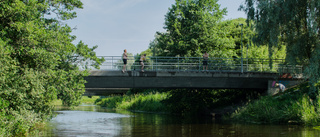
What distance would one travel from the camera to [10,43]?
50.1 ft

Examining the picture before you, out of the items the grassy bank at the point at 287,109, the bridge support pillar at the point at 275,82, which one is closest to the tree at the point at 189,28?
the bridge support pillar at the point at 275,82

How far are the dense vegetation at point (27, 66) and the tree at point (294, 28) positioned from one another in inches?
506

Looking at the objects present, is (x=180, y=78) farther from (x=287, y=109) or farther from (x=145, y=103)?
(x=145, y=103)

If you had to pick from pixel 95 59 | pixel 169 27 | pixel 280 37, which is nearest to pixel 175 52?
pixel 169 27

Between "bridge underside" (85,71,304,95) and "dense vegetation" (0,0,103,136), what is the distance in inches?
302

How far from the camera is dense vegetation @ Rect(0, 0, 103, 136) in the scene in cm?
1429

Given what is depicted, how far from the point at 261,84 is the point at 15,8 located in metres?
21.8

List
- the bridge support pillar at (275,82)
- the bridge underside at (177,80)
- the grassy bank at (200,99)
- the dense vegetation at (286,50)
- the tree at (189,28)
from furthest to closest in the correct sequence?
the tree at (189,28) < the grassy bank at (200,99) < the bridge support pillar at (275,82) < the bridge underside at (177,80) < the dense vegetation at (286,50)

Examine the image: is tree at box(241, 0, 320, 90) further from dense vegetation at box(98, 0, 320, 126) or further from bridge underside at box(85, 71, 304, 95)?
bridge underside at box(85, 71, 304, 95)

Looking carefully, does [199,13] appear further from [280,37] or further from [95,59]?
[95,59]

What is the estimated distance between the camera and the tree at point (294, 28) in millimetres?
20656


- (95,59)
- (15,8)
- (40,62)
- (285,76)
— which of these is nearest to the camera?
(15,8)

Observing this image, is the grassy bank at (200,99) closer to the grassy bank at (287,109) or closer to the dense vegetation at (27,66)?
the grassy bank at (287,109)

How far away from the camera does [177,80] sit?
27875mm
